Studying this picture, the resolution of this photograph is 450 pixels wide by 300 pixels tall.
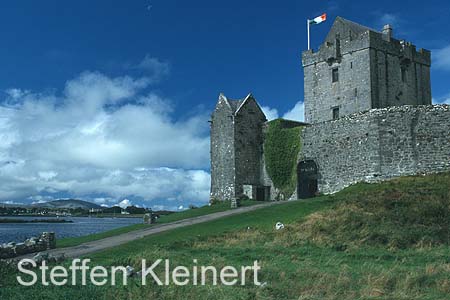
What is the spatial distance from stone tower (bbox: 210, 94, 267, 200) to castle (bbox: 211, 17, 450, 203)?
3.8 inches

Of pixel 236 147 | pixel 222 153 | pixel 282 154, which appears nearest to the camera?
pixel 282 154

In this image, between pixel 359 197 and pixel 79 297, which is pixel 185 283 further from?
pixel 359 197

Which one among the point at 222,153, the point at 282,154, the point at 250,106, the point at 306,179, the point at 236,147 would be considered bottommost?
the point at 306,179

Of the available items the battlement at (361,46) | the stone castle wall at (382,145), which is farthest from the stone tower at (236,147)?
the battlement at (361,46)

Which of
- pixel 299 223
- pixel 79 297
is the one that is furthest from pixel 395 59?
pixel 79 297


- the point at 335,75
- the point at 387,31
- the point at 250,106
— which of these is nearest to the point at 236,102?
the point at 250,106

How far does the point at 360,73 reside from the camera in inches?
1934

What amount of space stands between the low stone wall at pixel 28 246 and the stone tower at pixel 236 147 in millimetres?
23162

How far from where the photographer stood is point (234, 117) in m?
49.0

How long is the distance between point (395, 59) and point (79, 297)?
45.4 m

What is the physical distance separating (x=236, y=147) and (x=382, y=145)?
14.7 m

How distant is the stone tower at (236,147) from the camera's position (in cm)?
4888

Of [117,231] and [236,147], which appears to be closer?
[117,231]

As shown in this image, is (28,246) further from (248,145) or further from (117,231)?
(248,145)
